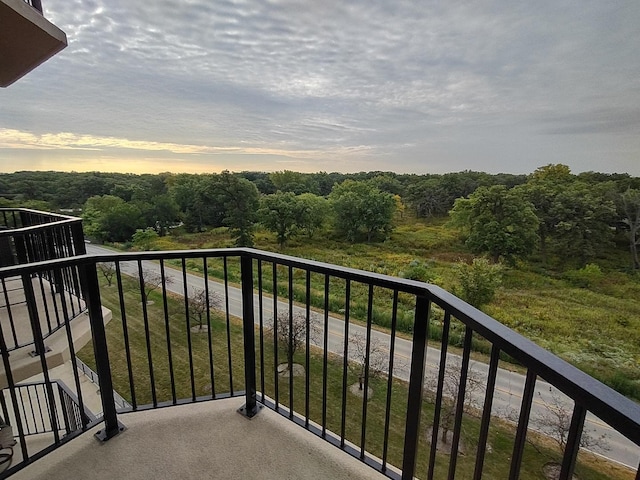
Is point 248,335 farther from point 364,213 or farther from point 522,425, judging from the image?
point 364,213

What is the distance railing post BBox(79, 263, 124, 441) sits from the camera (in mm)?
1488

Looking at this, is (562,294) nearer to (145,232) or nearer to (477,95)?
(477,95)

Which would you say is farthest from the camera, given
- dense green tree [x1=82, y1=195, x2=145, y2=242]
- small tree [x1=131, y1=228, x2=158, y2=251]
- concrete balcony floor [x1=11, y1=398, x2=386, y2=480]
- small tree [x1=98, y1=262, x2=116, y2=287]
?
dense green tree [x1=82, y1=195, x2=145, y2=242]

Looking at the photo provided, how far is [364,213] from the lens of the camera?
24.8 m

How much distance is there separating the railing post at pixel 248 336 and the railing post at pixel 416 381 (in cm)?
88

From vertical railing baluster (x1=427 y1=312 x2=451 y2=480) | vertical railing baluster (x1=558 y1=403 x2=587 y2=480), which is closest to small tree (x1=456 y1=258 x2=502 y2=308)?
vertical railing baluster (x1=427 y1=312 x2=451 y2=480)

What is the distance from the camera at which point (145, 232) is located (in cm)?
2147

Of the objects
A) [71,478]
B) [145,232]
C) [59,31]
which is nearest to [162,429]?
[71,478]

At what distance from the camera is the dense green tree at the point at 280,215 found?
74.0 ft

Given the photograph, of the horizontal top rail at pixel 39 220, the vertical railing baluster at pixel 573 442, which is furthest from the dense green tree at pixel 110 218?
the vertical railing baluster at pixel 573 442

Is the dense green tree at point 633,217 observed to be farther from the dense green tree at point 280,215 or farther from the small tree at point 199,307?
the small tree at point 199,307

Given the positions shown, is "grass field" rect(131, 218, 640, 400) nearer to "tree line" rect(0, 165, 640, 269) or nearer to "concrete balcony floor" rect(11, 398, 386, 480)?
"tree line" rect(0, 165, 640, 269)

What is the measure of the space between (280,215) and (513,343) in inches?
880

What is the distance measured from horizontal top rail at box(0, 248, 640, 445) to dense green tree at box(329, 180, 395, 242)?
23.7m
